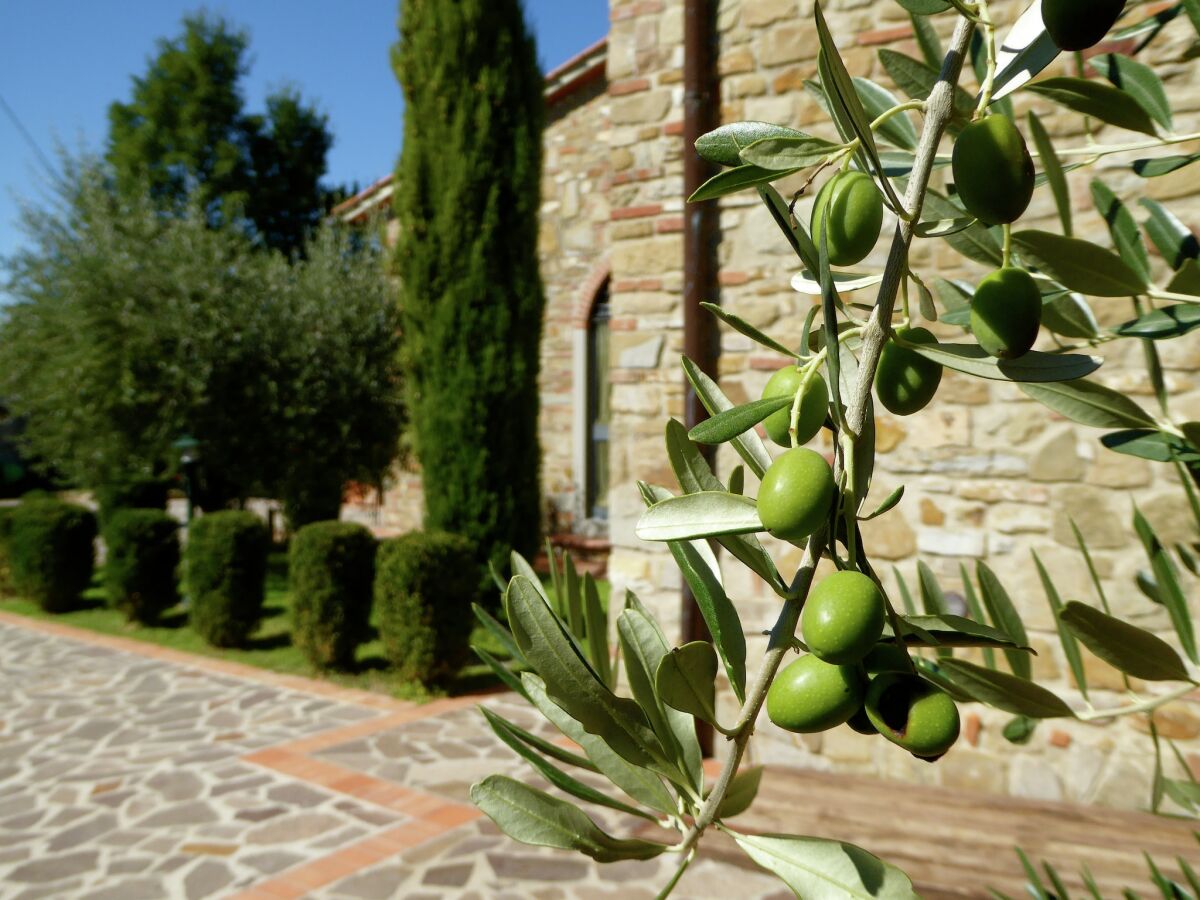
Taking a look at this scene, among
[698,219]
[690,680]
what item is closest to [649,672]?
[690,680]

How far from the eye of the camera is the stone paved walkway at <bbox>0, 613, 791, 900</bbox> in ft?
11.6

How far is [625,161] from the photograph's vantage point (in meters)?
4.30

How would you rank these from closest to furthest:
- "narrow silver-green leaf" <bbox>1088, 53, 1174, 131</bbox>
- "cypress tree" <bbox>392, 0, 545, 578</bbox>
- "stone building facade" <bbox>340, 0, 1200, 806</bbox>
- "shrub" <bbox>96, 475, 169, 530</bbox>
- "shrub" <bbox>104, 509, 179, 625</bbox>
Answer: "narrow silver-green leaf" <bbox>1088, 53, 1174, 131</bbox>, "stone building facade" <bbox>340, 0, 1200, 806</bbox>, "cypress tree" <bbox>392, 0, 545, 578</bbox>, "shrub" <bbox>104, 509, 179, 625</bbox>, "shrub" <bbox>96, 475, 169, 530</bbox>

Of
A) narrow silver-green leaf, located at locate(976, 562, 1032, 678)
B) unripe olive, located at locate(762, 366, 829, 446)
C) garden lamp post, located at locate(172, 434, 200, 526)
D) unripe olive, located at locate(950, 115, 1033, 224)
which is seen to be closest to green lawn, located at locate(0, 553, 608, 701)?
garden lamp post, located at locate(172, 434, 200, 526)

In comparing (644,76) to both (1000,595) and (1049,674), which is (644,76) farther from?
(1000,595)

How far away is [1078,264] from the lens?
57 centimetres

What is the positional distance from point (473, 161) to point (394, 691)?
4396 millimetres

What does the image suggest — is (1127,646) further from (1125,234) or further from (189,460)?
(189,460)

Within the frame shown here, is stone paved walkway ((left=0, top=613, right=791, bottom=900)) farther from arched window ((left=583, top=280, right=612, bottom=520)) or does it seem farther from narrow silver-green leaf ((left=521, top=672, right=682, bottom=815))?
arched window ((left=583, top=280, right=612, bottom=520))

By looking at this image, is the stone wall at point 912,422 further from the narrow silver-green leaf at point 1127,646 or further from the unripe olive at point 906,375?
the unripe olive at point 906,375

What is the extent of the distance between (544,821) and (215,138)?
21.4 meters

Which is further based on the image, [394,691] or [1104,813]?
[394,691]

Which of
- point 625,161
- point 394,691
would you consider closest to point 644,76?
point 625,161

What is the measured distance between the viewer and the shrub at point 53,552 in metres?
8.91
